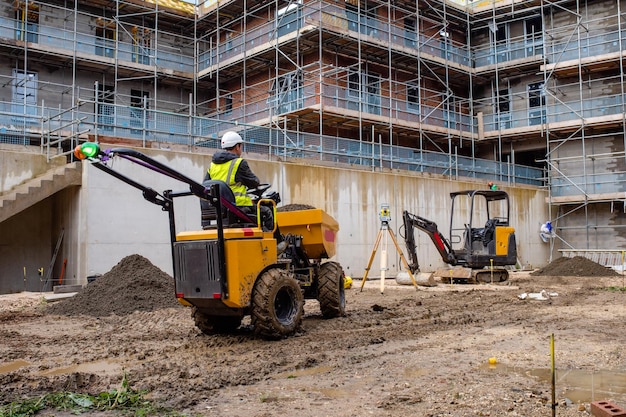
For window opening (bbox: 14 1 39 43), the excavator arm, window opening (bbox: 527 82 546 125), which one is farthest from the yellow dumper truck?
window opening (bbox: 527 82 546 125)

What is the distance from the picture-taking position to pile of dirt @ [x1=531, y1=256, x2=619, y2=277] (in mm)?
21266

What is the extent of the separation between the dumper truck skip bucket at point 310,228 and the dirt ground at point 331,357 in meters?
1.14

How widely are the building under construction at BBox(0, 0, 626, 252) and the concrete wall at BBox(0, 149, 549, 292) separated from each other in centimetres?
256

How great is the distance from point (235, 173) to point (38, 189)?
405 inches

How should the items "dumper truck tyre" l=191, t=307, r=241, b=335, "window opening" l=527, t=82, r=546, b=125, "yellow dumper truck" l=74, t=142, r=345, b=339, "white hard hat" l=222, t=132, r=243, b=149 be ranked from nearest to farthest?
"yellow dumper truck" l=74, t=142, r=345, b=339
"white hard hat" l=222, t=132, r=243, b=149
"dumper truck tyre" l=191, t=307, r=241, b=335
"window opening" l=527, t=82, r=546, b=125

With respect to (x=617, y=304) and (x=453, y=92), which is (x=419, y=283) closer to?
(x=617, y=304)

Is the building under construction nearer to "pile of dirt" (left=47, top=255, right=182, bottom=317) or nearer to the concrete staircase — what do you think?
the concrete staircase

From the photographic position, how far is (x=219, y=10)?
3241 cm

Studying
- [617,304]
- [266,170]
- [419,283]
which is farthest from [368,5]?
[617,304]

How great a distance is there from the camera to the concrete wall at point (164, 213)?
16.2 metres

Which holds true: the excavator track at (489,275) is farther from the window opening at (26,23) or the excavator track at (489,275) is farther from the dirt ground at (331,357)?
the window opening at (26,23)

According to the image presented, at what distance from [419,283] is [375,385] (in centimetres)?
1271

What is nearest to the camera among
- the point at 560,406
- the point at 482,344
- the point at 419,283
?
the point at 560,406

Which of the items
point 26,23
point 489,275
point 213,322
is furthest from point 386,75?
point 213,322
